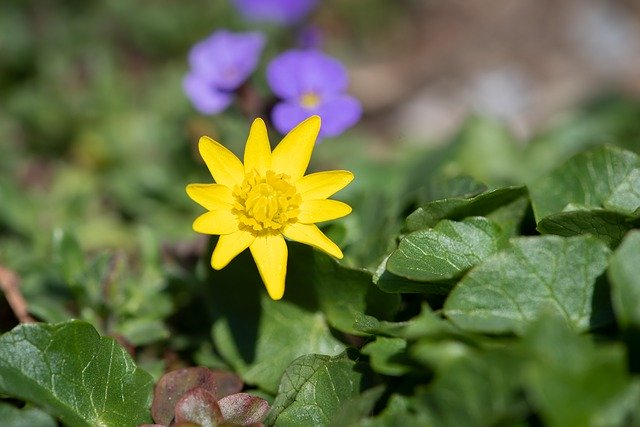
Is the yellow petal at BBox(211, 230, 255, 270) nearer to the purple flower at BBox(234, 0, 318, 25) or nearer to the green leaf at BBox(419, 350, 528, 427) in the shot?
the green leaf at BBox(419, 350, 528, 427)

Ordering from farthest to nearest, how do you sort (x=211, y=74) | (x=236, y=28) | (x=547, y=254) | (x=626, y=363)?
1. (x=236, y=28)
2. (x=211, y=74)
3. (x=547, y=254)
4. (x=626, y=363)

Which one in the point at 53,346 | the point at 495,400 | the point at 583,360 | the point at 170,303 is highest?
the point at 583,360

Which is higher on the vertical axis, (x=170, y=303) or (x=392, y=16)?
(x=392, y=16)

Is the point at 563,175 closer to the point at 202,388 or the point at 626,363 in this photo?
the point at 626,363

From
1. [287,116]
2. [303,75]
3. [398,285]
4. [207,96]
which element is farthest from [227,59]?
[398,285]

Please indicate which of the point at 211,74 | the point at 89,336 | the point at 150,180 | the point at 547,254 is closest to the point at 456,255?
the point at 547,254

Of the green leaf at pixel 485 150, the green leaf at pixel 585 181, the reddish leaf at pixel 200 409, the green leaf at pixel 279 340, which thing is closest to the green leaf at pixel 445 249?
the green leaf at pixel 585 181

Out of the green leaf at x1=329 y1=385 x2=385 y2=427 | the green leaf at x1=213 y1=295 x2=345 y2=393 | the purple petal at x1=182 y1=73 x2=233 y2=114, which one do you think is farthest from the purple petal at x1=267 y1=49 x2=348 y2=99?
the green leaf at x1=329 y1=385 x2=385 y2=427

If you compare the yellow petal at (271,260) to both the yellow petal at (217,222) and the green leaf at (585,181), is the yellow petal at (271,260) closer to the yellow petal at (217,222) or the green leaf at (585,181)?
the yellow petal at (217,222)
